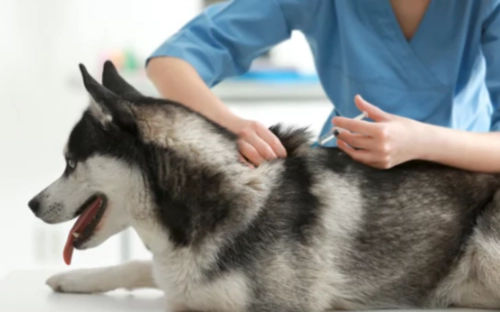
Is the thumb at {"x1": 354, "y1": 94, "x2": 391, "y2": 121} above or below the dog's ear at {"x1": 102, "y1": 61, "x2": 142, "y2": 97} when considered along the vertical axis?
below

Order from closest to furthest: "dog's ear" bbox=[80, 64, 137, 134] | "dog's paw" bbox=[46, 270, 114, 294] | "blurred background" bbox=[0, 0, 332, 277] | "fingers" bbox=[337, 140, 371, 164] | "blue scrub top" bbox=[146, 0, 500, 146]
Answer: "dog's ear" bbox=[80, 64, 137, 134], "fingers" bbox=[337, 140, 371, 164], "dog's paw" bbox=[46, 270, 114, 294], "blue scrub top" bbox=[146, 0, 500, 146], "blurred background" bbox=[0, 0, 332, 277]

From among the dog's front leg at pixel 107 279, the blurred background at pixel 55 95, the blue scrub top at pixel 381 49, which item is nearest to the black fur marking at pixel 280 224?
the dog's front leg at pixel 107 279

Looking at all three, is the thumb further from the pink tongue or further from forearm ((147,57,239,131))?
the pink tongue

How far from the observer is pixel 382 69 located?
1.28 metres

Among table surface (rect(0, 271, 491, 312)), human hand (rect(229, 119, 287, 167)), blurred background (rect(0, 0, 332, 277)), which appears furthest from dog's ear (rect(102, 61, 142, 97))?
blurred background (rect(0, 0, 332, 277))

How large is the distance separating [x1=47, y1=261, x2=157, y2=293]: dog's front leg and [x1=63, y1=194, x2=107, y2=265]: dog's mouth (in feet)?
0.38

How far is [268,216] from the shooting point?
958 mm

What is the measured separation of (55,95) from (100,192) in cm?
211

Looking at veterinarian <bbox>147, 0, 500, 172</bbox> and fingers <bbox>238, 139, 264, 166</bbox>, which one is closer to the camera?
fingers <bbox>238, 139, 264, 166</bbox>

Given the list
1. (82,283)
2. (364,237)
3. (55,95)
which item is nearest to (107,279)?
(82,283)

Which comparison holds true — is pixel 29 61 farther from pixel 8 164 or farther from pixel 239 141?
pixel 239 141

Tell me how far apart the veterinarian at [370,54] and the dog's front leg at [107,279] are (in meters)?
0.27

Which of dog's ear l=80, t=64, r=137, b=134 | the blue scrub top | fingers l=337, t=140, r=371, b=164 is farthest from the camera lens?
the blue scrub top

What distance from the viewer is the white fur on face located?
963 mm
